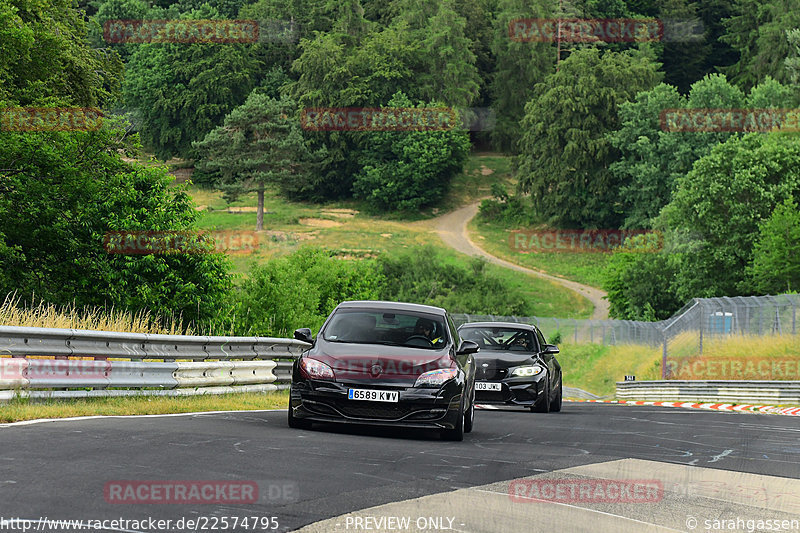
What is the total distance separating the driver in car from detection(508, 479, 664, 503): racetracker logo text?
13.9 feet

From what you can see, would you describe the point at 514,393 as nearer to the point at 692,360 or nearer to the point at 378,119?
the point at 692,360

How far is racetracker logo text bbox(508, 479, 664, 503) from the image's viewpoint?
27.1ft

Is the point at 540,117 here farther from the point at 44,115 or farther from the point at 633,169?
the point at 44,115

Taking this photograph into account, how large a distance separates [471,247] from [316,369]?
96102 millimetres

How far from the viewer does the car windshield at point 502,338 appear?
2011cm

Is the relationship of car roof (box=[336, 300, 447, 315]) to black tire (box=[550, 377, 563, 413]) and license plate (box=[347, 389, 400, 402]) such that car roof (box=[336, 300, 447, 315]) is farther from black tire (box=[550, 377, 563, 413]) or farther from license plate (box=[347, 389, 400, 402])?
black tire (box=[550, 377, 563, 413])

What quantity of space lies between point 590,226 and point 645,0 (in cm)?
4800

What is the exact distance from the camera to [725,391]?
33625 mm

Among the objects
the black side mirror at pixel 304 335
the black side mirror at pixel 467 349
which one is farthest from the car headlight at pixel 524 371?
the black side mirror at pixel 304 335

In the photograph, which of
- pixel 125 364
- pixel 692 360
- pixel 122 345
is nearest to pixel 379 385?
pixel 125 364

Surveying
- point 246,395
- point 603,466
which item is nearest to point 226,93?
point 246,395

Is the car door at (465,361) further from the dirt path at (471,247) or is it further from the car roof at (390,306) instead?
the dirt path at (471,247)

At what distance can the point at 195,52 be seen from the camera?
446 ft

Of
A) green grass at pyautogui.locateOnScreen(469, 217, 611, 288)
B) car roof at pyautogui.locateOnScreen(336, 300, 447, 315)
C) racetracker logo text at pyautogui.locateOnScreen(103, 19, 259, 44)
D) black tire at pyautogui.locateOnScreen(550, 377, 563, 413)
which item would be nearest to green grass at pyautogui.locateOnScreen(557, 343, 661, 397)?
black tire at pyautogui.locateOnScreen(550, 377, 563, 413)
